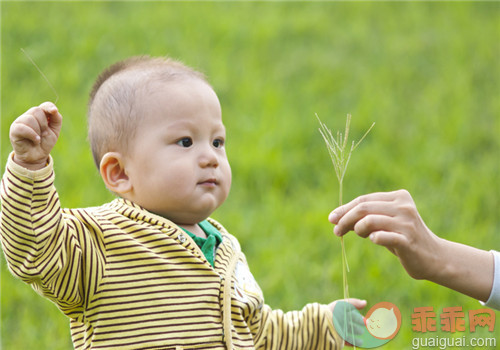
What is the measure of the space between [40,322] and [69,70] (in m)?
2.58

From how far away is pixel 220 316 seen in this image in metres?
1.96

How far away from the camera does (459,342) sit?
2.88m

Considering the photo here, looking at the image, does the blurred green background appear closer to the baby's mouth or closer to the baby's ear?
the baby's ear

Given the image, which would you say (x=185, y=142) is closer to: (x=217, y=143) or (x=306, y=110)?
(x=217, y=143)

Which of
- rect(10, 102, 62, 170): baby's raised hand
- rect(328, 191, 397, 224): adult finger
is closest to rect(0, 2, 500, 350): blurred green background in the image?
rect(328, 191, 397, 224): adult finger

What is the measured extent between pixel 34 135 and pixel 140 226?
41cm

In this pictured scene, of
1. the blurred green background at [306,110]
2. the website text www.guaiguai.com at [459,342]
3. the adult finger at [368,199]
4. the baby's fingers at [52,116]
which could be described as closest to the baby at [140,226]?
the baby's fingers at [52,116]

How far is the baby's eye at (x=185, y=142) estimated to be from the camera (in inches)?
79.0

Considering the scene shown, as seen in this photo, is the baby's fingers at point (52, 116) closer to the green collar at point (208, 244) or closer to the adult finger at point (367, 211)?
the green collar at point (208, 244)

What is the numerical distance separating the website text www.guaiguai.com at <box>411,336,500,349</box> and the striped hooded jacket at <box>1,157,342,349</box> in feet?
3.94

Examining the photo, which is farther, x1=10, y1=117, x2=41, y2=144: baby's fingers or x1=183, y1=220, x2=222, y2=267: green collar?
x1=183, y1=220, x2=222, y2=267: green collar

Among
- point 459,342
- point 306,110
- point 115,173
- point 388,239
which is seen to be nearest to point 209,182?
point 115,173

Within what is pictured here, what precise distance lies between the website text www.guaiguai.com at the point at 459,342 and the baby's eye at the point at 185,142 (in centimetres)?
149

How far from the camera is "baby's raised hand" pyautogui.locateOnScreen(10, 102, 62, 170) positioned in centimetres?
167
